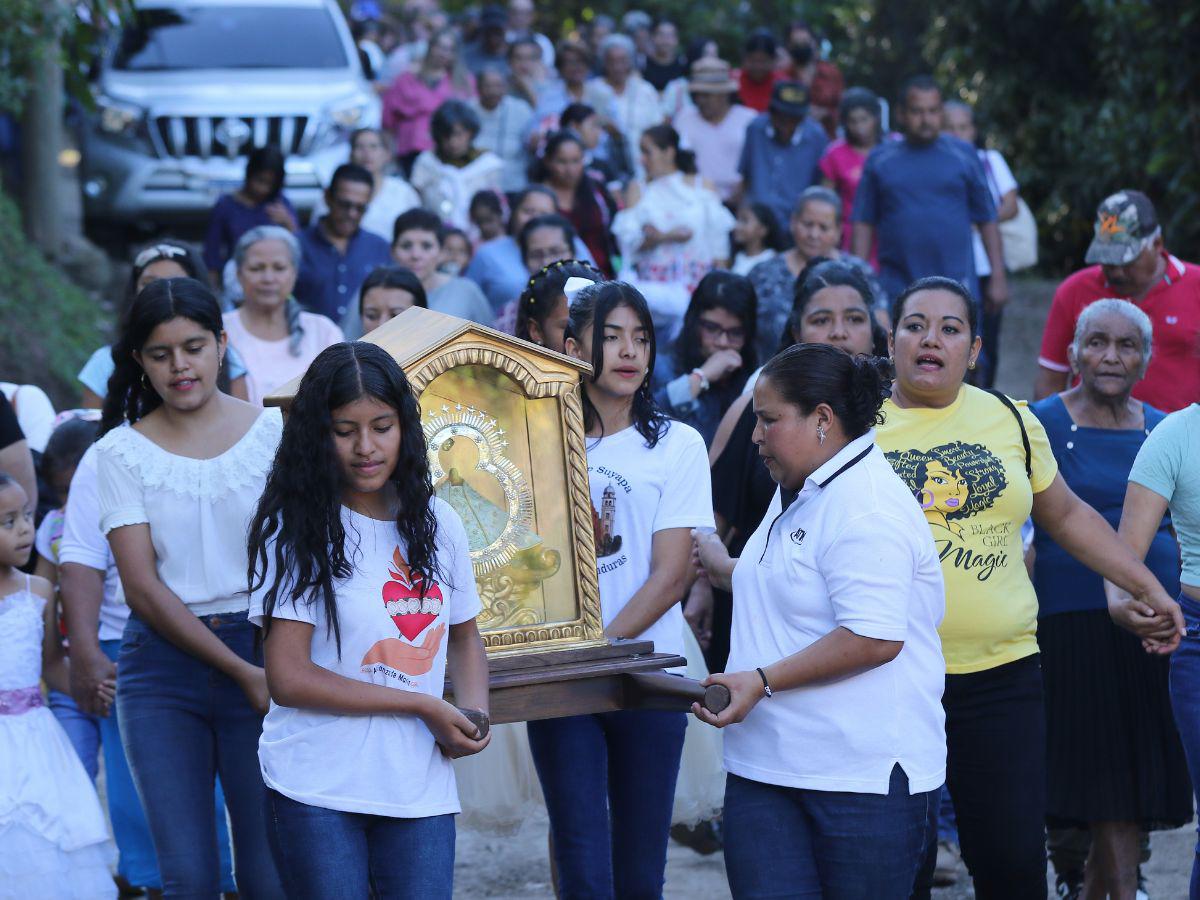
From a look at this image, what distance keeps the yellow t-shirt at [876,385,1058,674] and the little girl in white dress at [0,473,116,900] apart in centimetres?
258

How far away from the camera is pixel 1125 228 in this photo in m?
7.16

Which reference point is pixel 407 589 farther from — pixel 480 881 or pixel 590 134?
pixel 590 134

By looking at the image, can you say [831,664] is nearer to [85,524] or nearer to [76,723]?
[85,524]

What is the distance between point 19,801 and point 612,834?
187cm

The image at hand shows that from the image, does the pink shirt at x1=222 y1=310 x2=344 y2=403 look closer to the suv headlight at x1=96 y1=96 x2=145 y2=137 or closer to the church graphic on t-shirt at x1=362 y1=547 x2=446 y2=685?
the church graphic on t-shirt at x1=362 y1=547 x2=446 y2=685

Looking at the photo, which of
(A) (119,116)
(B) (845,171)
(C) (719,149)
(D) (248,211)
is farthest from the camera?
(A) (119,116)

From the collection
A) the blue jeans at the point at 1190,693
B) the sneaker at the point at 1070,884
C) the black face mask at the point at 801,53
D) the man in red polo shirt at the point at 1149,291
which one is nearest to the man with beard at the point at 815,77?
the black face mask at the point at 801,53

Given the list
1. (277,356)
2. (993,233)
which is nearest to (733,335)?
(277,356)

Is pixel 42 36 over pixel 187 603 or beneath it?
over

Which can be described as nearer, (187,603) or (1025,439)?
(187,603)

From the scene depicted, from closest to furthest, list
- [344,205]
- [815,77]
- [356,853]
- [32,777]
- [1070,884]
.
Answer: [356,853] < [32,777] < [1070,884] < [344,205] < [815,77]

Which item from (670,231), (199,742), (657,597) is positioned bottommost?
(199,742)

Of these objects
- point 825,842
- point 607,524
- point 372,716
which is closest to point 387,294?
point 607,524

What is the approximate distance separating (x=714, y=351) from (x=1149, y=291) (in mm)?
2011
